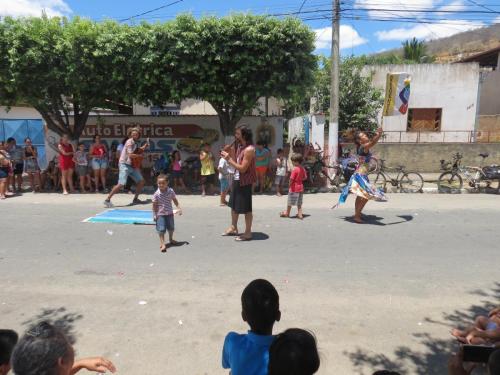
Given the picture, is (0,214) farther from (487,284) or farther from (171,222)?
(487,284)

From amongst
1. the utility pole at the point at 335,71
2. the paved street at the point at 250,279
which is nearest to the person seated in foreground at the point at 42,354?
the paved street at the point at 250,279

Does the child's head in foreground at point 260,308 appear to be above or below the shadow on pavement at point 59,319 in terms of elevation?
above

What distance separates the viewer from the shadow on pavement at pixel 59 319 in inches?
162

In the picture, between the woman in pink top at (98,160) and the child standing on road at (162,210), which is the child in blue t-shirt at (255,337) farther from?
the woman in pink top at (98,160)

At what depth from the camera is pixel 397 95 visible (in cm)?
1099

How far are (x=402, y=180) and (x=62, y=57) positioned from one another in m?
10.0

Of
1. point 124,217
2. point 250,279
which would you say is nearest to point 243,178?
point 250,279

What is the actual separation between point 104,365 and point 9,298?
3047mm

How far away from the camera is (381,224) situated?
8.07 m

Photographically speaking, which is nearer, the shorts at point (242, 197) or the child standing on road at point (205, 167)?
the shorts at point (242, 197)

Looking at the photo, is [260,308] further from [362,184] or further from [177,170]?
[177,170]

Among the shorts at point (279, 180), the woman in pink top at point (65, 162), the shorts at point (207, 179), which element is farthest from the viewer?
the shorts at point (279, 180)

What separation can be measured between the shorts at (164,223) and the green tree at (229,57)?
5679 mm

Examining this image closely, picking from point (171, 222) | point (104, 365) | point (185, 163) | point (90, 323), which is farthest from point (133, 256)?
point (185, 163)
